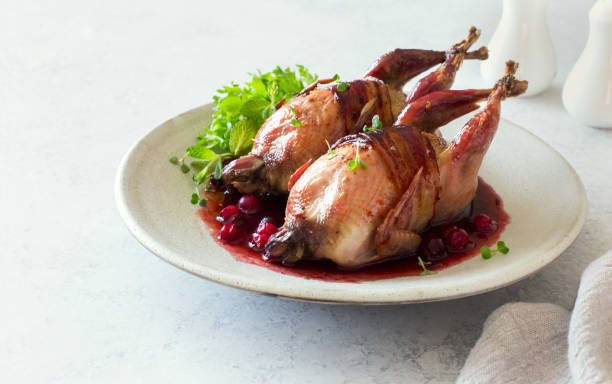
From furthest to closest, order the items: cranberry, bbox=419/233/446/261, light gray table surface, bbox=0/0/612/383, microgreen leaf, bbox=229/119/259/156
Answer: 1. microgreen leaf, bbox=229/119/259/156
2. cranberry, bbox=419/233/446/261
3. light gray table surface, bbox=0/0/612/383

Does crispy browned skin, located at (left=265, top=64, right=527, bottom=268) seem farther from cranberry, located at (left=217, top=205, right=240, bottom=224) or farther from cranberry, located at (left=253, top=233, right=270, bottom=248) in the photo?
cranberry, located at (left=217, top=205, right=240, bottom=224)

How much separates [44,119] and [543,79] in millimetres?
2478

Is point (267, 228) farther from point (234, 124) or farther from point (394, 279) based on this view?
point (234, 124)

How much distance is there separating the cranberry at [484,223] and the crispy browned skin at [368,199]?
191 millimetres

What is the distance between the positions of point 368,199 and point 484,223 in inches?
18.9

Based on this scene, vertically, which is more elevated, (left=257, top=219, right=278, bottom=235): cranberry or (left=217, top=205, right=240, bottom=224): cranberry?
Answer: (left=257, top=219, right=278, bottom=235): cranberry

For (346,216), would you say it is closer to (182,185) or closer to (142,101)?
(182,185)

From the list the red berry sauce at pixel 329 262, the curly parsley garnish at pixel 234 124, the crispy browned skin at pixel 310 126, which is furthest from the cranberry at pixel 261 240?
the curly parsley garnish at pixel 234 124

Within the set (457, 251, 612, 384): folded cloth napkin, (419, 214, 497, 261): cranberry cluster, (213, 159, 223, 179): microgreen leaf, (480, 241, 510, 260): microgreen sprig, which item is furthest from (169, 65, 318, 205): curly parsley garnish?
(457, 251, 612, 384): folded cloth napkin

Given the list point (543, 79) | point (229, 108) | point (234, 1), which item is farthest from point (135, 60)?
point (543, 79)

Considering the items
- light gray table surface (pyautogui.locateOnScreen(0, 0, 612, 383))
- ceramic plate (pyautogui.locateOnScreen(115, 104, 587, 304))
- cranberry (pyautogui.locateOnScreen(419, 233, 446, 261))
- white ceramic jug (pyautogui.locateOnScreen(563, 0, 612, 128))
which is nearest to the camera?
ceramic plate (pyautogui.locateOnScreen(115, 104, 587, 304))

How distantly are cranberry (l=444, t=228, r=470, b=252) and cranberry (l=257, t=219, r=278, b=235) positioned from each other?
544mm

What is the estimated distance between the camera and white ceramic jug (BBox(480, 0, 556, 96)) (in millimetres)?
3619

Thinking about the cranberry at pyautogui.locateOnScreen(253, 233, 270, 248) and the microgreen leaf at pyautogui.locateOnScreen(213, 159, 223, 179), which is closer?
the cranberry at pyautogui.locateOnScreen(253, 233, 270, 248)
